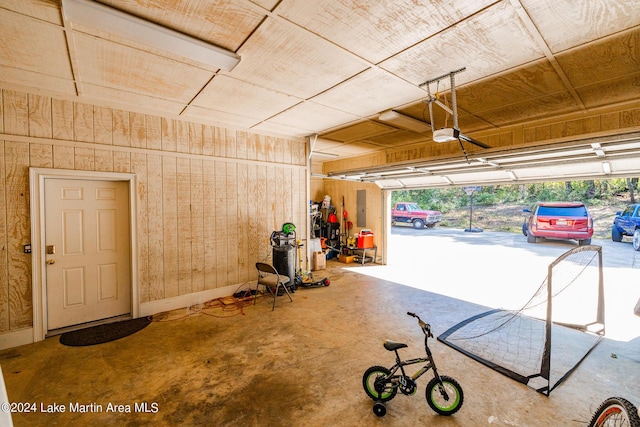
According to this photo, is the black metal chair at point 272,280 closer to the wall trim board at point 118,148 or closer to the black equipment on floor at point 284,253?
the black equipment on floor at point 284,253

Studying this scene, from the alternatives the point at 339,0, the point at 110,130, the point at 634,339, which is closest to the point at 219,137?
the point at 110,130

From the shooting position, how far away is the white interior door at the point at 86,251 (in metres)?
3.50

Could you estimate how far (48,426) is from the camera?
210cm

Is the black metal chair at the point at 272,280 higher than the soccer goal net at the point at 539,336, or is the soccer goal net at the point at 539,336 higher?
the black metal chair at the point at 272,280

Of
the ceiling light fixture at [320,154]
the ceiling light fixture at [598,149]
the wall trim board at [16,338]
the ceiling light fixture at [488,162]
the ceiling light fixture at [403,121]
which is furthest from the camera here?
the ceiling light fixture at [320,154]

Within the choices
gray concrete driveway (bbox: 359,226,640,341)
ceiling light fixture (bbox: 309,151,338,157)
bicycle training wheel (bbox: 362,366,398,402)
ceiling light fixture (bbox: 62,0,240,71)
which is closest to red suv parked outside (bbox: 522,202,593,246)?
gray concrete driveway (bbox: 359,226,640,341)

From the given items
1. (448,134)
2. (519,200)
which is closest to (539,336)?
(448,134)

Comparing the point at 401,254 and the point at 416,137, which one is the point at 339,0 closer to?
the point at 416,137

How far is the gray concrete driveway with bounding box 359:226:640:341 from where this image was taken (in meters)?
4.48

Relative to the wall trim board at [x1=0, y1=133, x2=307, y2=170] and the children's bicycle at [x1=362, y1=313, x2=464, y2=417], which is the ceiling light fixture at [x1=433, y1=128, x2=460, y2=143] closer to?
the children's bicycle at [x1=362, y1=313, x2=464, y2=417]

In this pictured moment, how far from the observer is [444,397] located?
215 centimetres

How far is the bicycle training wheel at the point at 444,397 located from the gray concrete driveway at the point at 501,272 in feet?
9.14

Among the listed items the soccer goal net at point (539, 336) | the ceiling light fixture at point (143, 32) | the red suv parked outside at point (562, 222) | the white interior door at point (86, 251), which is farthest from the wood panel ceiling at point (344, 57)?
the red suv parked outside at point (562, 222)

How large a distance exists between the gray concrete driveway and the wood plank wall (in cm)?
303
